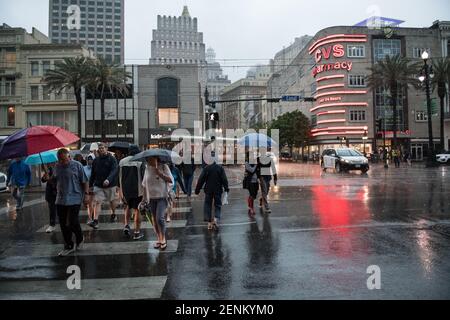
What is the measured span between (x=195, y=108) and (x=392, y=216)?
51855 mm

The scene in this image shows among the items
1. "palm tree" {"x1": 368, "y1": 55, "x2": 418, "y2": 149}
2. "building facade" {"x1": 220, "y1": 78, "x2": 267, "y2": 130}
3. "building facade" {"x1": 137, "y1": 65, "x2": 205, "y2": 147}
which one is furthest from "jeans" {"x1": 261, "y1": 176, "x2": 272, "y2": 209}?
"building facade" {"x1": 220, "y1": 78, "x2": 267, "y2": 130}

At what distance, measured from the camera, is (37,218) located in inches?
461

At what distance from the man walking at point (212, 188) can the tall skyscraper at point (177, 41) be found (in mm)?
168485

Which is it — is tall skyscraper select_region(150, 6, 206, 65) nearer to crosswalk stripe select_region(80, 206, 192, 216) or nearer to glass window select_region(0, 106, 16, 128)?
glass window select_region(0, 106, 16, 128)

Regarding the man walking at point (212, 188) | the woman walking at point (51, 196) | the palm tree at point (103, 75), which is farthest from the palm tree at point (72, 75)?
the man walking at point (212, 188)

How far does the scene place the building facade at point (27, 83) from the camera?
5469 centimetres

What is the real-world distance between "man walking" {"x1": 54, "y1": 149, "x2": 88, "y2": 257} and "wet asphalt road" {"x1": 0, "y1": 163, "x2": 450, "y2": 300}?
0.39 metres

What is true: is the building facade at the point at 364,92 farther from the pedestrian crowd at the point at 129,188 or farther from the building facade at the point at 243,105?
the building facade at the point at 243,105

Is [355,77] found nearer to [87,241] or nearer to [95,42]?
[87,241]

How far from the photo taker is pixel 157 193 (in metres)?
7.77

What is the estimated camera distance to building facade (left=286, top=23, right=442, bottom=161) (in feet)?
210

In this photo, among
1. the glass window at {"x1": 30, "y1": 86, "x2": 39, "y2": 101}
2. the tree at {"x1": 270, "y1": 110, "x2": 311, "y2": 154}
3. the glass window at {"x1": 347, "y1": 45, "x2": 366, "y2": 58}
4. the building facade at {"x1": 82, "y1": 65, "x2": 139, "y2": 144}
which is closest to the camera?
the glass window at {"x1": 30, "y1": 86, "x2": 39, "y2": 101}
